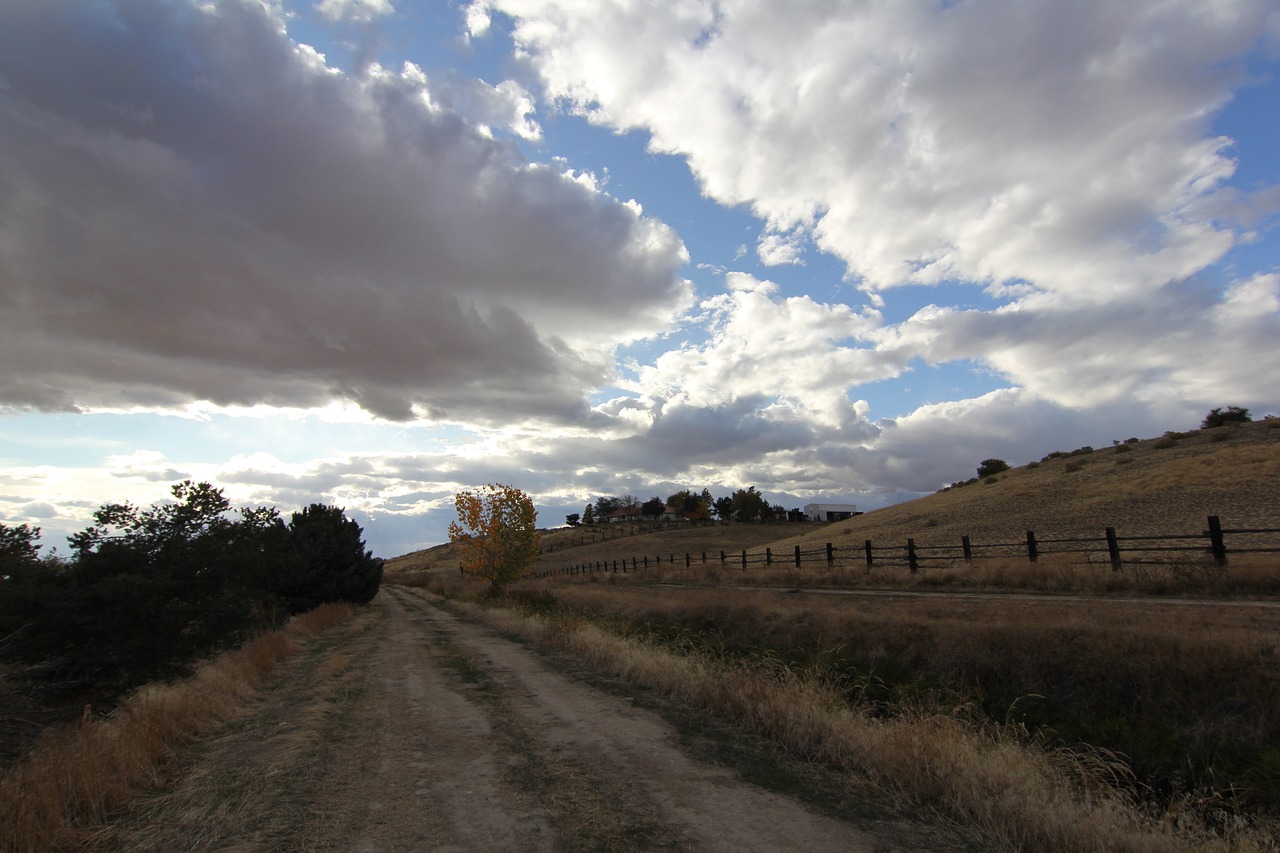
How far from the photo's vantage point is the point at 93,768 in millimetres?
6375

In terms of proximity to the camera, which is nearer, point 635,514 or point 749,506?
point 749,506

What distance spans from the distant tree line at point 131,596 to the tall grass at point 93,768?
15.3 ft

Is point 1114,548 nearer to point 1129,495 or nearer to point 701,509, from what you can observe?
point 1129,495

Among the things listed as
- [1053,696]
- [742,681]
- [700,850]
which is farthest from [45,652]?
[1053,696]

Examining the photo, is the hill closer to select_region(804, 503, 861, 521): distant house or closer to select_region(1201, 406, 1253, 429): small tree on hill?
select_region(1201, 406, 1253, 429): small tree on hill

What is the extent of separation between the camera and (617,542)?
3792 inches

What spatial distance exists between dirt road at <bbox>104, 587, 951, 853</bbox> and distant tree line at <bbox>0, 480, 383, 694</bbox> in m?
6.94

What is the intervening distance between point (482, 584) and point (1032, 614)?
167ft

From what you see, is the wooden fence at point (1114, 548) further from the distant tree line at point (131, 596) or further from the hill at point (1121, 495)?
the distant tree line at point (131, 596)

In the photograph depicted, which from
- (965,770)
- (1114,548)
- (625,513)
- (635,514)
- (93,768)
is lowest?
(965,770)

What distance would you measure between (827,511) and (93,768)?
150 metres

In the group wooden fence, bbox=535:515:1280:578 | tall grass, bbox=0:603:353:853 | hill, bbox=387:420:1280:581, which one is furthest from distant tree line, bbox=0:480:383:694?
hill, bbox=387:420:1280:581

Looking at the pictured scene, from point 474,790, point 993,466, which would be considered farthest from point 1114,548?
point 993,466

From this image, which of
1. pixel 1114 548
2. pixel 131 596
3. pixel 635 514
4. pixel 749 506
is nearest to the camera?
pixel 131 596
